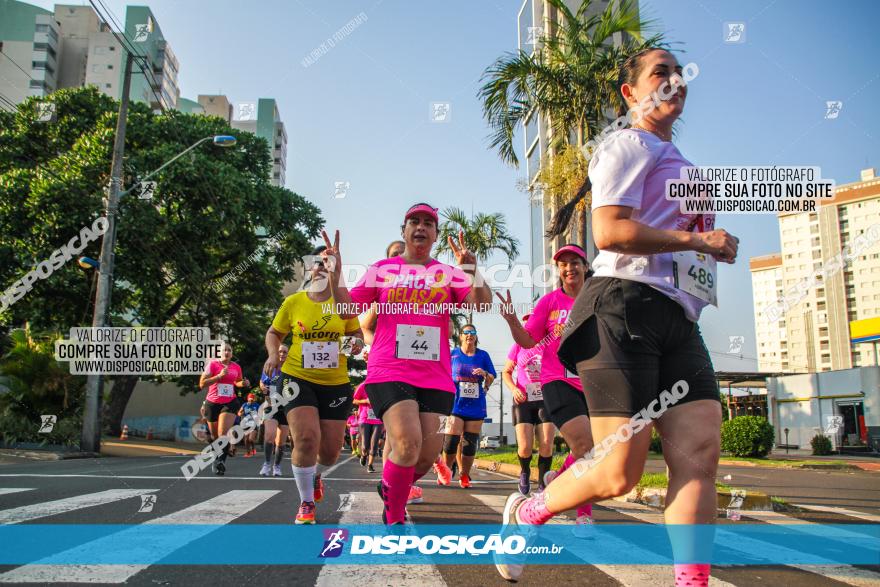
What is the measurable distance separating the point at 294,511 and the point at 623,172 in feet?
14.9

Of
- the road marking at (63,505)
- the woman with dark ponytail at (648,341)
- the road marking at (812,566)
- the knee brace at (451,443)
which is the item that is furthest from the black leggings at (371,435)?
the woman with dark ponytail at (648,341)

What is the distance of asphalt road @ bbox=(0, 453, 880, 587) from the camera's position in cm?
327

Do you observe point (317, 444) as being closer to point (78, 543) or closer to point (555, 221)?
point (78, 543)

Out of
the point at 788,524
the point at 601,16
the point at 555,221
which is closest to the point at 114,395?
the point at 555,221

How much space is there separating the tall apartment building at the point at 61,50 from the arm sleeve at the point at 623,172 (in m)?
76.4

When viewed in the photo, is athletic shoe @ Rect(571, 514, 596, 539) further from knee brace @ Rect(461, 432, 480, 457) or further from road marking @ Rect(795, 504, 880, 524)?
knee brace @ Rect(461, 432, 480, 457)

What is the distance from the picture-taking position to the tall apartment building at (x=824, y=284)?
87625 mm

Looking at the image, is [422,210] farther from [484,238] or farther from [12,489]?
[484,238]

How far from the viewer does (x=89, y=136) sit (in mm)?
25438

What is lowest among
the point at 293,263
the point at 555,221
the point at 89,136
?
the point at 555,221

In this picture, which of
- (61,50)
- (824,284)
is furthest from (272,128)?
(824,284)

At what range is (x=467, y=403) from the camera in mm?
9711

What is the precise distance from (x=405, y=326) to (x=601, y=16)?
11.7m

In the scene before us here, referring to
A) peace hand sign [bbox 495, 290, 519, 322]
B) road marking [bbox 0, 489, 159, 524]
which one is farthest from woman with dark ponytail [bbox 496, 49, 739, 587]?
road marking [bbox 0, 489, 159, 524]
